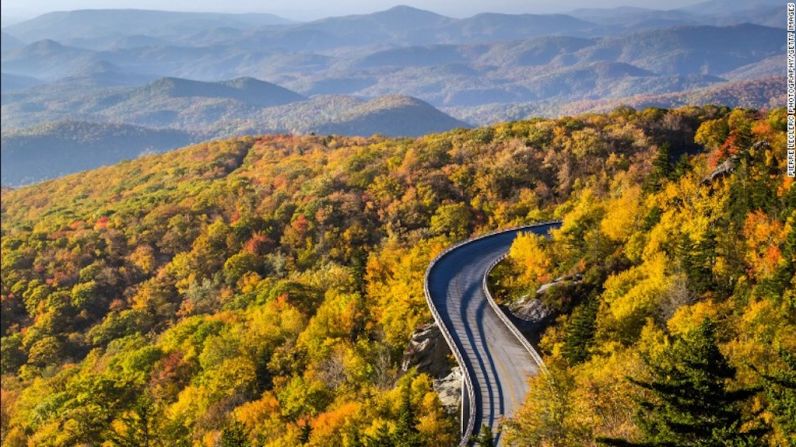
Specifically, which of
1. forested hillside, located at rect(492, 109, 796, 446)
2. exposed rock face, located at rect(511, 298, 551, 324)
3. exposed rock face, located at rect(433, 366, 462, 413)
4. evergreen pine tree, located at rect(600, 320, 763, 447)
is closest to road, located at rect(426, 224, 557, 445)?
exposed rock face, located at rect(433, 366, 462, 413)

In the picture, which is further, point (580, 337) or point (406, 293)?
point (406, 293)

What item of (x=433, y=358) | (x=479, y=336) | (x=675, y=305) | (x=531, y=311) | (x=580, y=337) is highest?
(x=675, y=305)

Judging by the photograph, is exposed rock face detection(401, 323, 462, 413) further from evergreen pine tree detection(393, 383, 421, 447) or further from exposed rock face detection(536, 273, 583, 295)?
evergreen pine tree detection(393, 383, 421, 447)

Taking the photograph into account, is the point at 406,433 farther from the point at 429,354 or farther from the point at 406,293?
the point at 406,293

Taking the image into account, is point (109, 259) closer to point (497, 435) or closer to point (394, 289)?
point (394, 289)

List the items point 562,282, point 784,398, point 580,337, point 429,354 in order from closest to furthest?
point 784,398 < point 580,337 < point 429,354 < point 562,282

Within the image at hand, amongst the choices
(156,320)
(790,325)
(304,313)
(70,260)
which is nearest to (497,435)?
(790,325)

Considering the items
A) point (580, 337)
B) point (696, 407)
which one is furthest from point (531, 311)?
point (696, 407)
